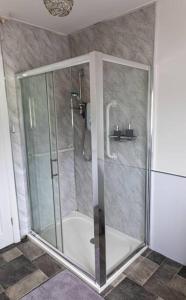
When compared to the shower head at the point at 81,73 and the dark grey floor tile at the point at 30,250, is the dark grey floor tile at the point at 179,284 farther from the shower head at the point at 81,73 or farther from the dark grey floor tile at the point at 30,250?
the shower head at the point at 81,73

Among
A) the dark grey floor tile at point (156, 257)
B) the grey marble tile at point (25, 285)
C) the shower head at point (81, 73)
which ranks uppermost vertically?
the shower head at point (81, 73)

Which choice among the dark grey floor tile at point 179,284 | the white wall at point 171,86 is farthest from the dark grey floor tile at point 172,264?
the white wall at point 171,86

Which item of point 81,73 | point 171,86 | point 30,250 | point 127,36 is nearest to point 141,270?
point 30,250

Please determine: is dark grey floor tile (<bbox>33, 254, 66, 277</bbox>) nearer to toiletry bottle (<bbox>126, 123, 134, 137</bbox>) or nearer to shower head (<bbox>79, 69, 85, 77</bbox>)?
toiletry bottle (<bbox>126, 123, 134, 137</bbox>)

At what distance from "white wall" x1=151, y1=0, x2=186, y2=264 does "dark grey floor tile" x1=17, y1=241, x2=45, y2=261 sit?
1.25 meters

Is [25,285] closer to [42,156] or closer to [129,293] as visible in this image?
[129,293]

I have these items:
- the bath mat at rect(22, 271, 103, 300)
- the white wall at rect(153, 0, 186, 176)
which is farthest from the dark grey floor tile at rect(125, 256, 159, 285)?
the white wall at rect(153, 0, 186, 176)

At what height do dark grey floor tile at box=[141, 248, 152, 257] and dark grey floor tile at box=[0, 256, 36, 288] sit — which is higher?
dark grey floor tile at box=[141, 248, 152, 257]

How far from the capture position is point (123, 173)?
218 cm

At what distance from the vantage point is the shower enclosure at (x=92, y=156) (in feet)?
5.87

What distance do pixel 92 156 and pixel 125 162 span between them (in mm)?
641

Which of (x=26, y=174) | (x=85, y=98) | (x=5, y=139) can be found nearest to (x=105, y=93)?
(x=85, y=98)

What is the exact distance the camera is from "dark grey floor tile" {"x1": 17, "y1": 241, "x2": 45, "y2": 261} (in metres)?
2.27

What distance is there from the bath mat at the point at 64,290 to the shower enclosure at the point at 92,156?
8cm
